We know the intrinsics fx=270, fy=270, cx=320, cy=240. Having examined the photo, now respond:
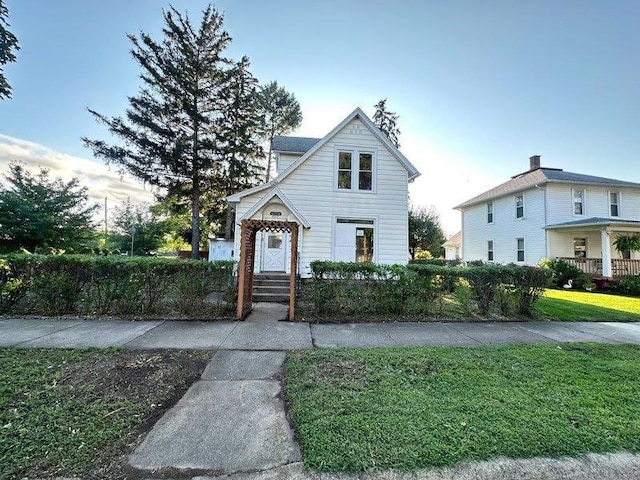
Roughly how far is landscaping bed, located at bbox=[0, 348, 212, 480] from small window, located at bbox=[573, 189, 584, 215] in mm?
23260

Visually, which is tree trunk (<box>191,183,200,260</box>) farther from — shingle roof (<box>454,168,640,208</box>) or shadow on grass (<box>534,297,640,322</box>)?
shingle roof (<box>454,168,640,208</box>)

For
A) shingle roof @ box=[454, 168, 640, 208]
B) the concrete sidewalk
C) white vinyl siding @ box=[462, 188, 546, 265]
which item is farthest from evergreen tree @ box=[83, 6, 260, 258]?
white vinyl siding @ box=[462, 188, 546, 265]

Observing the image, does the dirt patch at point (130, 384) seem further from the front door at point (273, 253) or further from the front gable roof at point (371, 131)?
the front gable roof at point (371, 131)

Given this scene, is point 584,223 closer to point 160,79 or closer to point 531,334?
point 531,334

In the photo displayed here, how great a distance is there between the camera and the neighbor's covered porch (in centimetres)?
1498

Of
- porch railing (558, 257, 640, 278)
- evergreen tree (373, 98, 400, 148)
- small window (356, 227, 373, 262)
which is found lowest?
porch railing (558, 257, 640, 278)

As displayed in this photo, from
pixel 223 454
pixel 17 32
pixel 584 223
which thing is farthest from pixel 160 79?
pixel 584 223

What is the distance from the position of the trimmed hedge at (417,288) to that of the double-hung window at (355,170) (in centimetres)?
526

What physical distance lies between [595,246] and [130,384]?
24.8 m

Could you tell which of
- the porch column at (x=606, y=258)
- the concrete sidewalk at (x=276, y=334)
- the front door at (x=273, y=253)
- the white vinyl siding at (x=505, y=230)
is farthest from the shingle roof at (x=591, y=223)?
the front door at (x=273, y=253)

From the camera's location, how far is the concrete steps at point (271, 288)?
9.04 meters

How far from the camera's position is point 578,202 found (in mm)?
17828

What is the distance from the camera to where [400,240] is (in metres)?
11.5

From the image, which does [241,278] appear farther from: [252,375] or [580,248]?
[580,248]
